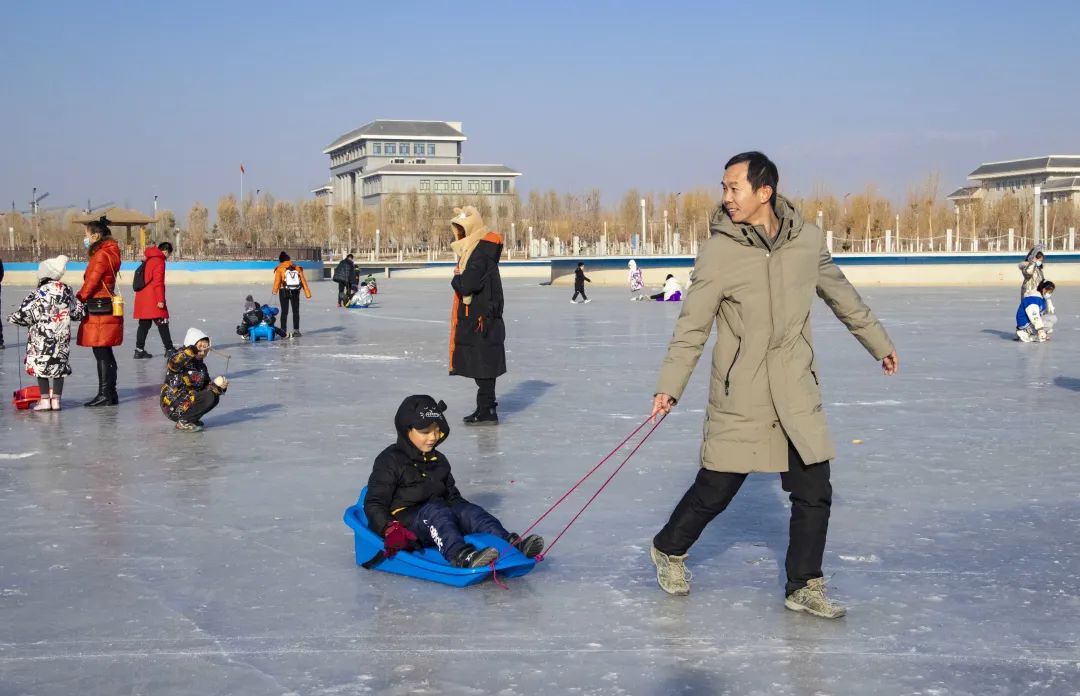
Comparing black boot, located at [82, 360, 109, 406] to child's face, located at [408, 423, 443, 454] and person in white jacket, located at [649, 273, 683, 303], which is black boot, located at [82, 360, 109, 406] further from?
person in white jacket, located at [649, 273, 683, 303]

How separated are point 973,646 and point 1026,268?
12.4m

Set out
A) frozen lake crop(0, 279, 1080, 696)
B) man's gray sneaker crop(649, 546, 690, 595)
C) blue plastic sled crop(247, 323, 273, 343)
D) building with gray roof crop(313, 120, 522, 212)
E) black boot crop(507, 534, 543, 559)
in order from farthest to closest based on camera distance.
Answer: building with gray roof crop(313, 120, 522, 212), blue plastic sled crop(247, 323, 273, 343), black boot crop(507, 534, 543, 559), man's gray sneaker crop(649, 546, 690, 595), frozen lake crop(0, 279, 1080, 696)

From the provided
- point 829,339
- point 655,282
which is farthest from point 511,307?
point 655,282

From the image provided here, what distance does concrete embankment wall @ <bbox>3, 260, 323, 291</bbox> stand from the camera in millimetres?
42594

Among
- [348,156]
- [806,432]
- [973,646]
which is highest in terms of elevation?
[348,156]

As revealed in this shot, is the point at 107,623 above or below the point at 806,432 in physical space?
below

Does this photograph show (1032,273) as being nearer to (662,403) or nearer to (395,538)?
(662,403)

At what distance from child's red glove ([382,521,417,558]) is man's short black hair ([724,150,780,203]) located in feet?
6.04

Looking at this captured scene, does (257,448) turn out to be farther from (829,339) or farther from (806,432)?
(829,339)

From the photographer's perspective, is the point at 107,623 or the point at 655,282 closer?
the point at 107,623

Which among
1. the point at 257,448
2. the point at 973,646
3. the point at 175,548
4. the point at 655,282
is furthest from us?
the point at 655,282

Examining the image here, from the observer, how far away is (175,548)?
16.8 ft

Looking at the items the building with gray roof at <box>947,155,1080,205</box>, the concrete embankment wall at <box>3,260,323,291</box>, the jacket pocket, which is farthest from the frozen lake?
the building with gray roof at <box>947,155,1080,205</box>

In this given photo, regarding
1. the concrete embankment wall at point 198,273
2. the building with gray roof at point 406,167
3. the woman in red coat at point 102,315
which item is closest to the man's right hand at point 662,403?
the woman in red coat at point 102,315
